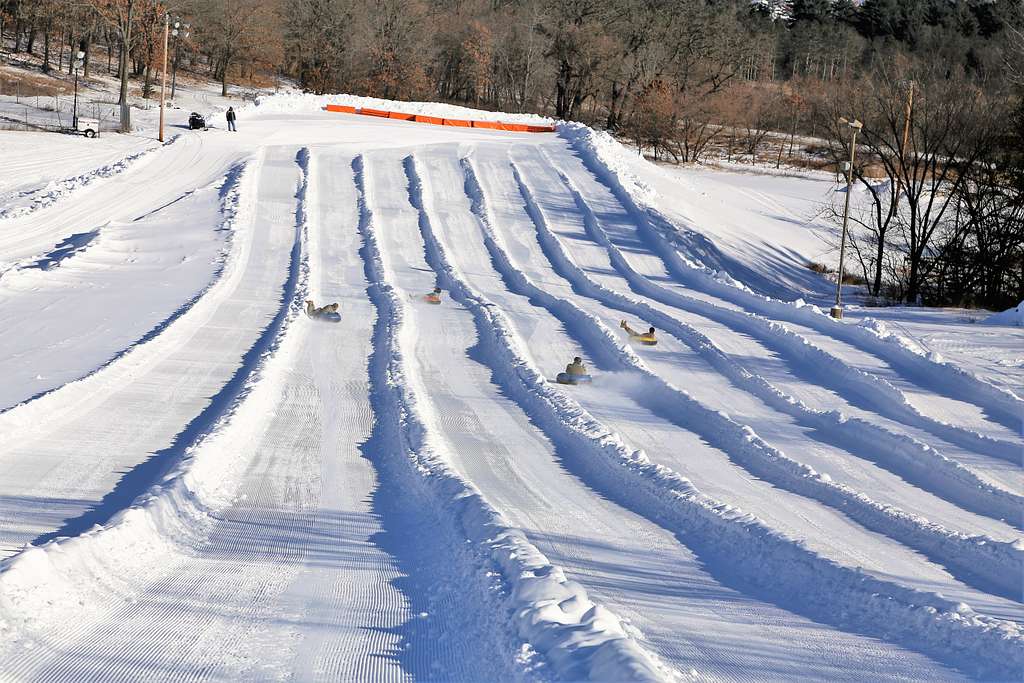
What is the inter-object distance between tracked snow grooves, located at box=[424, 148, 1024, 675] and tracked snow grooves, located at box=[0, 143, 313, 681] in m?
3.70

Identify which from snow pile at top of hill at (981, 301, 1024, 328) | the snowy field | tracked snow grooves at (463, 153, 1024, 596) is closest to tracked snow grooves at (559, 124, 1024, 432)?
the snowy field

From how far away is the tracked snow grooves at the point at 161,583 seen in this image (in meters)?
6.05

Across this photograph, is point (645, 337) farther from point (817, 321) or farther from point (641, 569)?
point (641, 569)

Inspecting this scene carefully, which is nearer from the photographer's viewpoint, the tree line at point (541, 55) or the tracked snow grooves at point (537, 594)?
the tracked snow grooves at point (537, 594)

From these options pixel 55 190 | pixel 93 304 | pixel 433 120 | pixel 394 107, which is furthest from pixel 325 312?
pixel 394 107

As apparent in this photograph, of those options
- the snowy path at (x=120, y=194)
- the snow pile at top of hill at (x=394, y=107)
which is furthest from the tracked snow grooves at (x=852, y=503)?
the snow pile at top of hill at (x=394, y=107)

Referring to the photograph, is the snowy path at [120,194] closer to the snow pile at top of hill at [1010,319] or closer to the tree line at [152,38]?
the snow pile at top of hill at [1010,319]

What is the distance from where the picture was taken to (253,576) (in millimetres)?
7793

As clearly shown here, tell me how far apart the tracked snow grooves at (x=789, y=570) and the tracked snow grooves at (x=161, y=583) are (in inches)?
145

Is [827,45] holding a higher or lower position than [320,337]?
higher

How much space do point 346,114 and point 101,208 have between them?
1092 inches

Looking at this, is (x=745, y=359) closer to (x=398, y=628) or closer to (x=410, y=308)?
(x=410, y=308)

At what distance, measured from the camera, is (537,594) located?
275 inches

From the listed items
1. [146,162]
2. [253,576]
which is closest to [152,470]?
[253,576]
